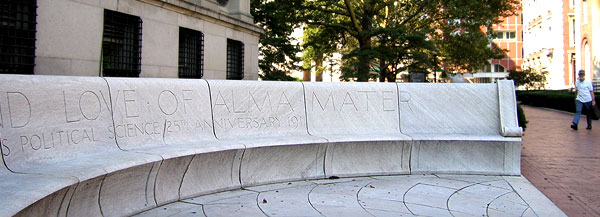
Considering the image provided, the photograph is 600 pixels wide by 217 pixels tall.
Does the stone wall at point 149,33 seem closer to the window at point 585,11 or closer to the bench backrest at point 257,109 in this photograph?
the bench backrest at point 257,109

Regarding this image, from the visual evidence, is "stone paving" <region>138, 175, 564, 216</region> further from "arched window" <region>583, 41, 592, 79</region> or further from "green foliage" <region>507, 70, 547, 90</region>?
"green foliage" <region>507, 70, 547, 90</region>

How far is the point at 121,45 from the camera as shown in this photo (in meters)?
7.00

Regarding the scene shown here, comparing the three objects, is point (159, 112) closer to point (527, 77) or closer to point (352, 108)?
point (352, 108)

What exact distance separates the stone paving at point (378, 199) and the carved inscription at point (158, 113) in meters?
0.86

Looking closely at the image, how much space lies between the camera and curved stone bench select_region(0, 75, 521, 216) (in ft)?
12.4

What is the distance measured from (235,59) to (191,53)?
6.25ft

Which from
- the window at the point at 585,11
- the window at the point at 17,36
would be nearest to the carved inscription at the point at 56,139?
the window at the point at 17,36

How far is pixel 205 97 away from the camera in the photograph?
18.9 ft

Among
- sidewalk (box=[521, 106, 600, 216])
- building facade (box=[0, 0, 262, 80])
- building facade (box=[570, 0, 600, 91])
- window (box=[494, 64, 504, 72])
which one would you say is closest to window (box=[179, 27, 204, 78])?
building facade (box=[0, 0, 262, 80])

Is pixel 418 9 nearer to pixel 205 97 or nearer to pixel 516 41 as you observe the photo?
pixel 205 97

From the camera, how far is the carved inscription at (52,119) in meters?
3.74

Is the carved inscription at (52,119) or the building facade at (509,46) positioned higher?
the building facade at (509,46)

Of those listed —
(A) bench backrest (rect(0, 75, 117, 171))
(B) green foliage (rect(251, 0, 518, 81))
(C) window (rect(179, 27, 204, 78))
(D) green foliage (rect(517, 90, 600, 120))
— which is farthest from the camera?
(D) green foliage (rect(517, 90, 600, 120))

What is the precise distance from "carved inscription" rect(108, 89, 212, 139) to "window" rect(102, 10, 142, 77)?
192 cm
